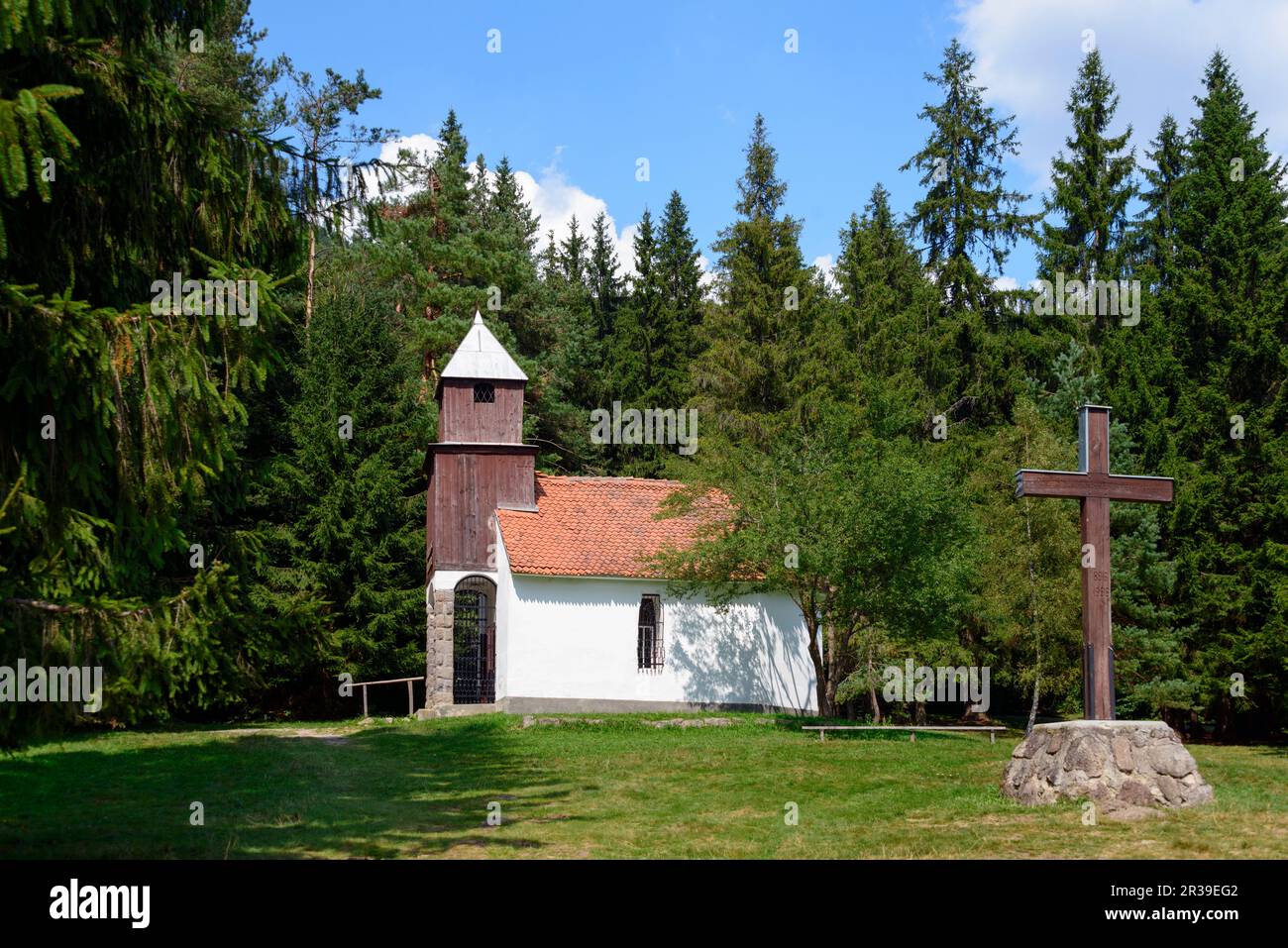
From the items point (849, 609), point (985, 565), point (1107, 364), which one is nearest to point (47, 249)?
point (849, 609)

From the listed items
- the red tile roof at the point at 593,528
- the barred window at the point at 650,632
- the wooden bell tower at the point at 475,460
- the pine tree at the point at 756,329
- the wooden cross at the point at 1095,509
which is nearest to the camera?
the wooden cross at the point at 1095,509

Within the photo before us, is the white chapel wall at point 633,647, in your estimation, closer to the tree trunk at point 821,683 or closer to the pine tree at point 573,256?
the tree trunk at point 821,683

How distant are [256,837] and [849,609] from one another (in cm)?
1446

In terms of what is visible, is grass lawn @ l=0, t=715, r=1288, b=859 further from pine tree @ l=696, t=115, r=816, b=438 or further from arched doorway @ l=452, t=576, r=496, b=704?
pine tree @ l=696, t=115, r=816, b=438

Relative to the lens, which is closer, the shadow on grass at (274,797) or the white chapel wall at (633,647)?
the shadow on grass at (274,797)

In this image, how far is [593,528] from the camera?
28109 millimetres

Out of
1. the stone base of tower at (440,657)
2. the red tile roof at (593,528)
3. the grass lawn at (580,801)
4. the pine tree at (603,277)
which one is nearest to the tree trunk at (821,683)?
the red tile roof at (593,528)

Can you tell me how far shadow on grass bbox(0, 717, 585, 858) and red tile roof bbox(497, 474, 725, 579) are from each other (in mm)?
6247

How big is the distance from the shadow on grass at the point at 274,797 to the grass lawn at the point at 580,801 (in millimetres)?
39

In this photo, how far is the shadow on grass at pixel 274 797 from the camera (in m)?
9.91

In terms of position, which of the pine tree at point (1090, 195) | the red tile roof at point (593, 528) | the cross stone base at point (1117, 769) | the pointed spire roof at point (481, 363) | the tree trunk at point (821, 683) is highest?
the pine tree at point (1090, 195)

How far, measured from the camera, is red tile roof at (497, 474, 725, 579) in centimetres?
2641

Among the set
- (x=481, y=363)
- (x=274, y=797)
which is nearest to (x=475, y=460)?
(x=481, y=363)

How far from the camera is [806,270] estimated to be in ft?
131
